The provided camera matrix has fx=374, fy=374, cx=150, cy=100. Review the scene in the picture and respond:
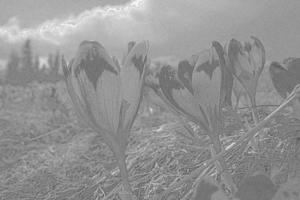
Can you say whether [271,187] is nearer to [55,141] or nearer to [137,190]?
[137,190]

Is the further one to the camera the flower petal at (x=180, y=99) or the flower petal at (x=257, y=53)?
the flower petal at (x=257, y=53)

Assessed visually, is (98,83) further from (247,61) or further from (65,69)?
(247,61)

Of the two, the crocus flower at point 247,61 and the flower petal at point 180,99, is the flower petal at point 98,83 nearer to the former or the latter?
the flower petal at point 180,99

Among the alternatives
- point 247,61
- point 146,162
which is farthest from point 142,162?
point 247,61

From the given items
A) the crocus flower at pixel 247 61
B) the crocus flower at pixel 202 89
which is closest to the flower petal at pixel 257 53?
the crocus flower at pixel 247 61

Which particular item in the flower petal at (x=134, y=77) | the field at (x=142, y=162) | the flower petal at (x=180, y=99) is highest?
the flower petal at (x=134, y=77)

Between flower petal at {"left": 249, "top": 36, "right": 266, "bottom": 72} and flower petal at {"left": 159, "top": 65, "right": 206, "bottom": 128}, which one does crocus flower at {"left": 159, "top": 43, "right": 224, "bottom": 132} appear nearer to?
flower petal at {"left": 159, "top": 65, "right": 206, "bottom": 128}
